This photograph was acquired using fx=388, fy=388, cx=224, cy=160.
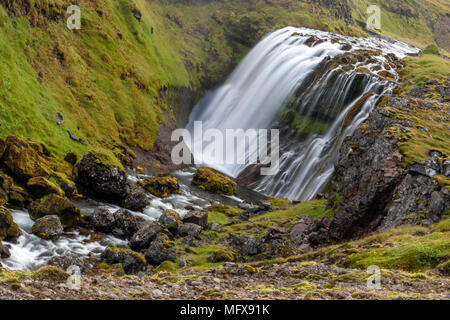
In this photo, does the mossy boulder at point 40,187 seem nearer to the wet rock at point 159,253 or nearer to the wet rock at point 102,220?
the wet rock at point 102,220

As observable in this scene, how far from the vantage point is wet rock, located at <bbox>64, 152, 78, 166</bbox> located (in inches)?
1577

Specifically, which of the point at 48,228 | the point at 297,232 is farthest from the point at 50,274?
the point at 297,232

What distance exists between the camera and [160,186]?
4575 cm

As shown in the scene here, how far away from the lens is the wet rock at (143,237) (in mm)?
29578

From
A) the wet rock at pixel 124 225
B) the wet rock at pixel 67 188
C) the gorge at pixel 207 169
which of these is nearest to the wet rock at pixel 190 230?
the gorge at pixel 207 169

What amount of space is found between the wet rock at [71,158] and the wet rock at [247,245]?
19.4m

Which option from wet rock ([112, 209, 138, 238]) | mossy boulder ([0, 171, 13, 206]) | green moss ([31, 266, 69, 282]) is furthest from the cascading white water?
green moss ([31, 266, 69, 282])

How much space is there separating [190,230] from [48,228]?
11.9 meters

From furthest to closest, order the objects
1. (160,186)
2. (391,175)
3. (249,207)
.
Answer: (249,207), (160,186), (391,175)

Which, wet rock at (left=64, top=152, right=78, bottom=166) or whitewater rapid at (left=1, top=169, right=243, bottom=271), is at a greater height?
wet rock at (left=64, top=152, right=78, bottom=166)

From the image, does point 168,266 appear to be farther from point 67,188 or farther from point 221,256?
point 67,188

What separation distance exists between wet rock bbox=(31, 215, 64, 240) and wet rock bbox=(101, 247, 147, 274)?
4.04 m

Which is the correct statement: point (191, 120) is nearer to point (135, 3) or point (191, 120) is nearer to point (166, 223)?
point (135, 3)

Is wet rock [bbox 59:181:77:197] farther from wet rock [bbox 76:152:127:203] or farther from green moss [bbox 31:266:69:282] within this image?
green moss [bbox 31:266:69:282]
